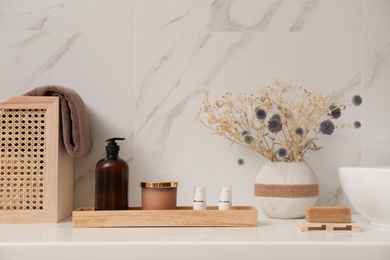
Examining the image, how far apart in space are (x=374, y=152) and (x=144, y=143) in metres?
0.63

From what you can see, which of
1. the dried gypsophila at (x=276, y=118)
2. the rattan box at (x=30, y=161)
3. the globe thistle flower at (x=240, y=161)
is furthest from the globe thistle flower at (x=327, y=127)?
the rattan box at (x=30, y=161)

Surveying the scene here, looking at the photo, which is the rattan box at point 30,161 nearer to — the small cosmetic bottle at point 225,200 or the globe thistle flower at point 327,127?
the small cosmetic bottle at point 225,200

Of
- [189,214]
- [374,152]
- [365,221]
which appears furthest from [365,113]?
[189,214]

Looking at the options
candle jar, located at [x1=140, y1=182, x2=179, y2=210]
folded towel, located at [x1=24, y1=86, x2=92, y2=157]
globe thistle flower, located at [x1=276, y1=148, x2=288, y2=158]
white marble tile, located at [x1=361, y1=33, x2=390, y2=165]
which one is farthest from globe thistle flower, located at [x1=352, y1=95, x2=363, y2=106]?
folded towel, located at [x1=24, y1=86, x2=92, y2=157]

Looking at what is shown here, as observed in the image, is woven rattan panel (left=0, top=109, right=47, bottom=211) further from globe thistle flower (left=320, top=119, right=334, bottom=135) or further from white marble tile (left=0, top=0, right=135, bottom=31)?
globe thistle flower (left=320, top=119, right=334, bottom=135)

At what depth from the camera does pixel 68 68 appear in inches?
55.1

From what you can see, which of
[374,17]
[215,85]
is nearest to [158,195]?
[215,85]

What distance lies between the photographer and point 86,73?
4.59 ft

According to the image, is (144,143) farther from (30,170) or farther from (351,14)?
(351,14)

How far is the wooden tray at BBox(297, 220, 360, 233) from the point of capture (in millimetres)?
1074

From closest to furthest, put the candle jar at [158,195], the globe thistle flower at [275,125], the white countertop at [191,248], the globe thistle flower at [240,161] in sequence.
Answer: the white countertop at [191,248] → the candle jar at [158,195] → the globe thistle flower at [275,125] → the globe thistle flower at [240,161]

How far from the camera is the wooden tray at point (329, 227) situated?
42.3 inches

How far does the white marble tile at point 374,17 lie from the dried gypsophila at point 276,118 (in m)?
0.21

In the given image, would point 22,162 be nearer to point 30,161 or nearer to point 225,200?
point 30,161
